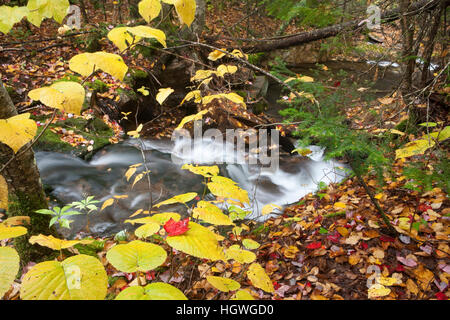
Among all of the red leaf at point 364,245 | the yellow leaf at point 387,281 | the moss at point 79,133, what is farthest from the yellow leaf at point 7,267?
the moss at point 79,133

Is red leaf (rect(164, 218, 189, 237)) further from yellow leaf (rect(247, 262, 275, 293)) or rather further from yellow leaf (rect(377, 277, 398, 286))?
yellow leaf (rect(377, 277, 398, 286))

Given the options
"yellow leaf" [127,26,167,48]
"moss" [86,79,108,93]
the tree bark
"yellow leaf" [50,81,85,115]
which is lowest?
"moss" [86,79,108,93]

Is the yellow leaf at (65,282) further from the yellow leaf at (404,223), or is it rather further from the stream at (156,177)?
the stream at (156,177)

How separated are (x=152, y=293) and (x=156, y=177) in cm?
492

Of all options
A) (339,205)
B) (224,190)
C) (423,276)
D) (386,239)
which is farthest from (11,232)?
(339,205)

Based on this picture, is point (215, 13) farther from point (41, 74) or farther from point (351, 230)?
point (351, 230)

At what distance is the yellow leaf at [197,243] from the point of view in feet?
2.80

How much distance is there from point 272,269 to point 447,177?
176 centimetres

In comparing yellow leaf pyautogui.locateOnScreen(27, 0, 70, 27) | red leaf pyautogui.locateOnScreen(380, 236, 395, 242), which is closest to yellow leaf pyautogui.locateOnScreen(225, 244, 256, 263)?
yellow leaf pyautogui.locateOnScreen(27, 0, 70, 27)

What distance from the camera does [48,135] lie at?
5520mm

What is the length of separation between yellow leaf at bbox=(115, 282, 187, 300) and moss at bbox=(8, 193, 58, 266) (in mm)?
2158

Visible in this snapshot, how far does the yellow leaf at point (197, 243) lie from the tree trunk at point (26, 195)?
6.16 feet

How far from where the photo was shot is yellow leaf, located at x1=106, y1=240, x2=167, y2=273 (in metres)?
0.80
